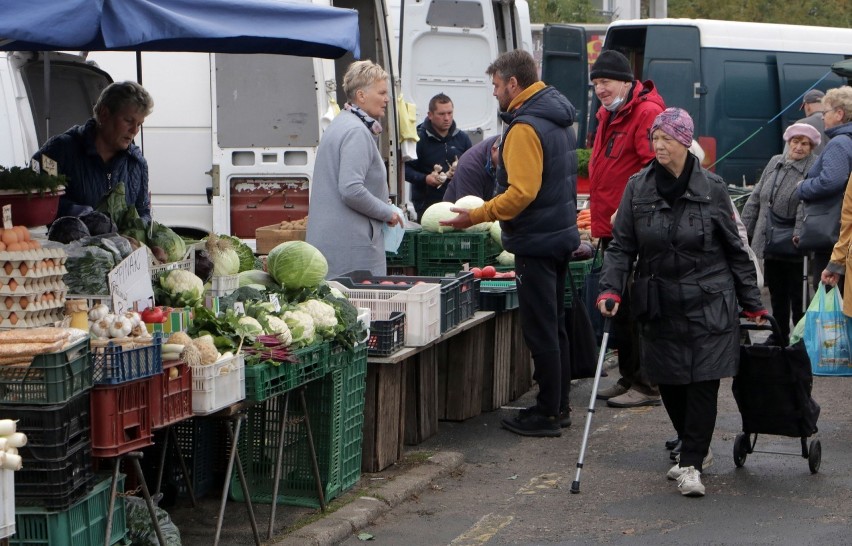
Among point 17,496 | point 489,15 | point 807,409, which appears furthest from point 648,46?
point 17,496

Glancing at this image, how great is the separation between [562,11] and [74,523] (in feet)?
77.7

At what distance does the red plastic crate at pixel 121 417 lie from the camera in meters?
4.59

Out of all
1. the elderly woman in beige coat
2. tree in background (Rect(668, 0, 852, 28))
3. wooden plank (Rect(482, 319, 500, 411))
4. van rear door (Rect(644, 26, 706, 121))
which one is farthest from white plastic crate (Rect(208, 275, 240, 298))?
tree in background (Rect(668, 0, 852, 28))

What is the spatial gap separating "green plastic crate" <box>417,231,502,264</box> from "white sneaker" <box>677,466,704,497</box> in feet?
9.35

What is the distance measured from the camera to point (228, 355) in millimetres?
→ 5293

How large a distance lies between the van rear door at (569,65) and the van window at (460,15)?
3311 millimetres

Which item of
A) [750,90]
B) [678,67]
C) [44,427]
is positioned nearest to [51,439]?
[44,427]

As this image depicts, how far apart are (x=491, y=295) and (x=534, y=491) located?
77.8 inches

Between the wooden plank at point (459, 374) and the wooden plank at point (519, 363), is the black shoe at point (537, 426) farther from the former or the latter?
the wooden plank at point (519, 363)

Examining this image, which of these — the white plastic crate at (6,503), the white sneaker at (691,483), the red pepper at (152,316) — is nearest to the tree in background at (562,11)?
the white sneaker at (691,483)

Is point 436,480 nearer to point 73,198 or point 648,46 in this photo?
point 73,198

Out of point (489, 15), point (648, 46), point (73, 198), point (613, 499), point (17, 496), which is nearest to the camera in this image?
point (17, 496)

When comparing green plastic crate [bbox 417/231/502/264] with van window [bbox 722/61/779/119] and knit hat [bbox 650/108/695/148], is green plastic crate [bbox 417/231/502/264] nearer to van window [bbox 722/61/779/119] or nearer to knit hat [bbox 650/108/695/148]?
knit hat [bbox 650/108/695/148]

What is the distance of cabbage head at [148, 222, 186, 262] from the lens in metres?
6.20
